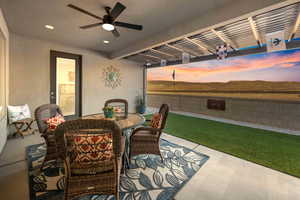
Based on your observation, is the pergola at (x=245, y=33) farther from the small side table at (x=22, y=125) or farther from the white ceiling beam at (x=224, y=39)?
the small side table at (x=22, y=125)

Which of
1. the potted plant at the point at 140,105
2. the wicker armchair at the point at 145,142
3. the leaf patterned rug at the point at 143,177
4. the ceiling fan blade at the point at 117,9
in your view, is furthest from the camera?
the potted plant at the point at 140,105

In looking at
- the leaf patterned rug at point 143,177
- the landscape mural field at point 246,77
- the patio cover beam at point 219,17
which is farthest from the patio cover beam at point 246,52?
the leaf patterned rug at point 143,177

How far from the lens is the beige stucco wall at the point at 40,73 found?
3.80m

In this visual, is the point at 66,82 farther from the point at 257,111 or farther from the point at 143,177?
the point at 257,111

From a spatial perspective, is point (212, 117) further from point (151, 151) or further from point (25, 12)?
point (25, 12)

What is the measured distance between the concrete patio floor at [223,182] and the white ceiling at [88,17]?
2765 millimetres

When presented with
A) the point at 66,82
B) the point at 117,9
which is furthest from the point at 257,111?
the point at 66,82

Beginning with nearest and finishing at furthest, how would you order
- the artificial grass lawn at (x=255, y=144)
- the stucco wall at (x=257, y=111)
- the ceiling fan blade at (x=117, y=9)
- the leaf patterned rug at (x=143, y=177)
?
the leaf patterned rug at (x=143, y=177) → the ceiling fan blade at (x=117, y=9) → the artificial grass lawn at (x=255, y=144) → the stucco wall at (x=257, y=111)

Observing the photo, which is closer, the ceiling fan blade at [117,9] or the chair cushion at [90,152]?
the chair cushion at [90,152]

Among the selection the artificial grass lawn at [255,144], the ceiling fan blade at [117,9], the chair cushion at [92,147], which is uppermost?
the ceiling fan blade at [117,9]

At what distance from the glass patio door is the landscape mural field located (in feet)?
17.8

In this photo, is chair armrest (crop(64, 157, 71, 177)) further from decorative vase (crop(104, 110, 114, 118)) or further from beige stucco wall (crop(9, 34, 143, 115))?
beige stucco wall (crop(9, 34, 143, 115))

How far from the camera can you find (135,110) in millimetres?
7113

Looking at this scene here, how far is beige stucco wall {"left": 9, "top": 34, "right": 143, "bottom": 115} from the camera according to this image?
3796 mm
